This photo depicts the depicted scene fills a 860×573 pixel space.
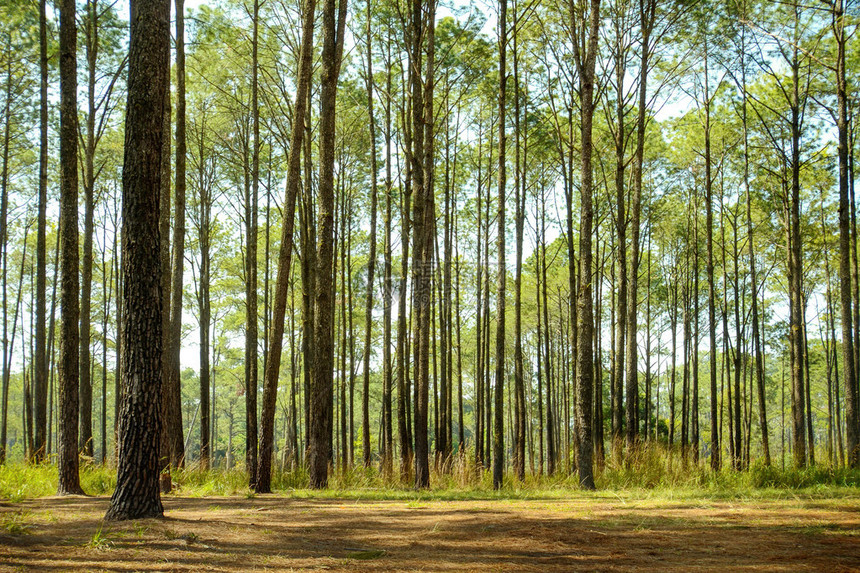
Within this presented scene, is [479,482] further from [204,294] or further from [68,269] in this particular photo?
[204,294]

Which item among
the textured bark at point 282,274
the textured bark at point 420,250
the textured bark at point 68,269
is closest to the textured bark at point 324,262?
the textured bark at point 282,274

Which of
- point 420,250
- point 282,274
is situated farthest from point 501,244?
point 282,274

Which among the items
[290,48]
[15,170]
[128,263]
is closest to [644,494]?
[128,263]

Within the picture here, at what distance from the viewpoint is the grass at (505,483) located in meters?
7.54

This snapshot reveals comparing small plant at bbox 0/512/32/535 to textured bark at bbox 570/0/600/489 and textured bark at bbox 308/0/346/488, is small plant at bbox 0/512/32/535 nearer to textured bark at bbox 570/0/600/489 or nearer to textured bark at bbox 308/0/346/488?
textured bark at bbox 308/0/346/488

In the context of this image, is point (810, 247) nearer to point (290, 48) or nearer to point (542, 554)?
point (290, 48)

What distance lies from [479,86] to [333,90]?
26.4 feet

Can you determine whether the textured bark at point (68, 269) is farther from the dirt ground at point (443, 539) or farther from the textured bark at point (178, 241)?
the dirt ground at point (443, 539)

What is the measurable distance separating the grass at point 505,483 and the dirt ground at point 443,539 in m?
1.78

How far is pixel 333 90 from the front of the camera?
333 inches

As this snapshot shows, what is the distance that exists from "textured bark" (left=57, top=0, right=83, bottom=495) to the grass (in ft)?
1.88

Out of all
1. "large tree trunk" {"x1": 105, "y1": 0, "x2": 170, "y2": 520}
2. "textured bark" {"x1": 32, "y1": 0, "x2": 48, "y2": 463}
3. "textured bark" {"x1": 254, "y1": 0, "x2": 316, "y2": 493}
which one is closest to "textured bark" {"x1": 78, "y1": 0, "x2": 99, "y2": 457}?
"textured bark" {"x1": 32, "y1": 0, "x2": 48, "y2": 463}

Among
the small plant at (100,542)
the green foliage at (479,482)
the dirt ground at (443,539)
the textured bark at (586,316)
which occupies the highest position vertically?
the textured bark at (586,316)

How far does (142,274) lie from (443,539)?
3.00m
